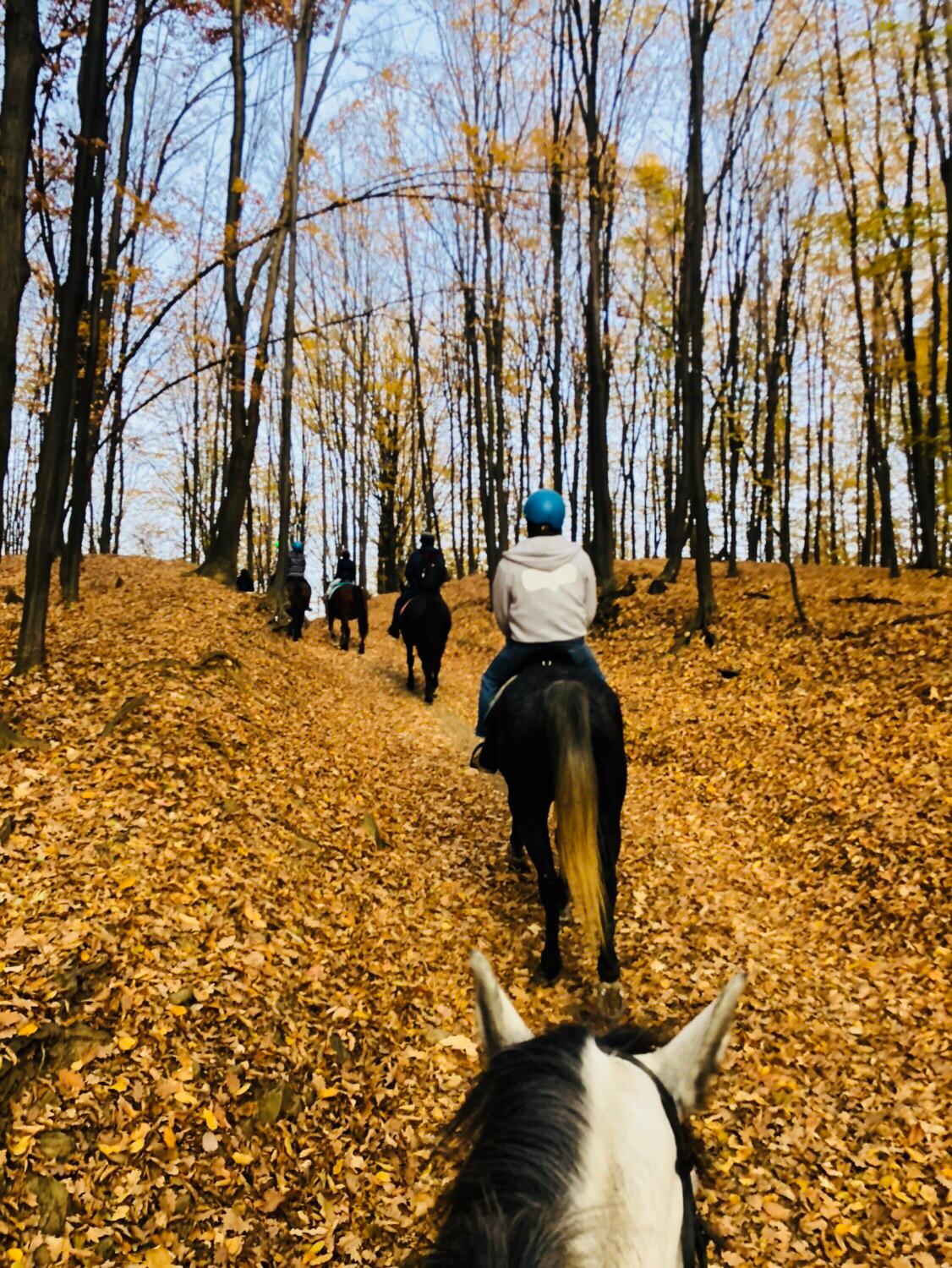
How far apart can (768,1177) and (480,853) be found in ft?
12.6

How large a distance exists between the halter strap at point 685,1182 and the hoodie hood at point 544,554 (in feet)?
13.3

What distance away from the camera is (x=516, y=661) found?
5422 millimetres

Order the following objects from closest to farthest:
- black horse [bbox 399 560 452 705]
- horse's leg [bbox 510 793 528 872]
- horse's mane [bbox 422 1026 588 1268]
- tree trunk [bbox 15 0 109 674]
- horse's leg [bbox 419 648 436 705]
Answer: horse's mane [bbox 422 1026 588 1268]
horse's leg [bbox 510 793 528 872]
tree trunk [bbox 15 0 109 674]
black horse [bbox 399 560 452 705]
horse's leg [bbox 419 648 436 705]

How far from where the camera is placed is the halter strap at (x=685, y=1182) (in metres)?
1.46

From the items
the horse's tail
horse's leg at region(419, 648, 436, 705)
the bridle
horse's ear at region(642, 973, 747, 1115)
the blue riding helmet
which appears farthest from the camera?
horse's leg at region(419, 648, 436, 705)

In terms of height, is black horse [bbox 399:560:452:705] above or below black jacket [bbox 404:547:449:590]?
below

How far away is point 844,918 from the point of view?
6.31 metres

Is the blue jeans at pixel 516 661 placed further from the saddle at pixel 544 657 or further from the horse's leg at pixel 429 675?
the horse's leg at pixel 429 675

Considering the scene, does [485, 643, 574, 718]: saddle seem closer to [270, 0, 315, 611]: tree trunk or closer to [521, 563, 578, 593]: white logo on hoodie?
[521, 563, 578, 593]: white logo on hoodie

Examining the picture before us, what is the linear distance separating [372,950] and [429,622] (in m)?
8.76

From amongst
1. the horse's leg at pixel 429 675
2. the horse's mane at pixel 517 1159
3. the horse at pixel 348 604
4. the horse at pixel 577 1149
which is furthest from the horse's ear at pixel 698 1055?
the horse at pixel 348 604

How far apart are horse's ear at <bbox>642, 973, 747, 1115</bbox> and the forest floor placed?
0.46 feet

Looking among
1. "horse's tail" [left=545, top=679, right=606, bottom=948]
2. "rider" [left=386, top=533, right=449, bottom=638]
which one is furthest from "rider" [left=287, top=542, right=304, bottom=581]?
"horse's tail" [left=545, top=679, right=606, bottom=948]

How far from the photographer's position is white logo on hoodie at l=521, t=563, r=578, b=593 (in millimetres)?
5328
